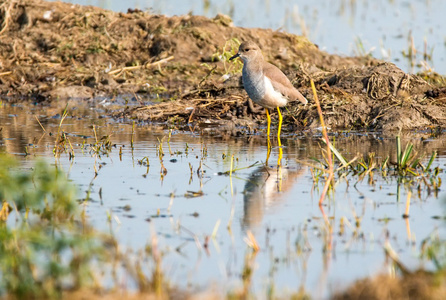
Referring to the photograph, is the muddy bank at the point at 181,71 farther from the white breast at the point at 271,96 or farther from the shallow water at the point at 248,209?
the shallow water at the point at 248,209

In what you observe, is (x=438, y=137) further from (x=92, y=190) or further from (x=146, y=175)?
(x=92, y=190)

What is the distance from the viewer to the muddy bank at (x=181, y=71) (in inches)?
456

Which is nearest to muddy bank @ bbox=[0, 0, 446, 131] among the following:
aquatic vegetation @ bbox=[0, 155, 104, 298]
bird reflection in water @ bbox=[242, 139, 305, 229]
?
bird reflection in water @ bbox=[242, 139, 305, 229]

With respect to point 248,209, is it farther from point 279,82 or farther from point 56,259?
point 279,82

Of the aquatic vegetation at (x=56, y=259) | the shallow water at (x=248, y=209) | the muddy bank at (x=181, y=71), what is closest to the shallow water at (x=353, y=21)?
the muddy bank at (x=181, y=71)

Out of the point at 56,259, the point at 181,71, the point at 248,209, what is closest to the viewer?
the point at 56,259

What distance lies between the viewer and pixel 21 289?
13.3ft

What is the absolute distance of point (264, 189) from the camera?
7.18m

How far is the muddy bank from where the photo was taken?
38.0 feet

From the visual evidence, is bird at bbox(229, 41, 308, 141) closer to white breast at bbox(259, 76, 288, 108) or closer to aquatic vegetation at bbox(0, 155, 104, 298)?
white breast at bbox(259, 76, 288, 108)

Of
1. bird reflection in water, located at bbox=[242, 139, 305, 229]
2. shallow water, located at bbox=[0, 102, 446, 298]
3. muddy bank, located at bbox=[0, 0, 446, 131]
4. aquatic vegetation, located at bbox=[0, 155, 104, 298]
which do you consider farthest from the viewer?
muddy bank, located at bbox=[0, 0, 446, 131]

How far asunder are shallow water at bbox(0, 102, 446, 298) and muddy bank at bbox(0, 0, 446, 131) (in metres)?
1.27

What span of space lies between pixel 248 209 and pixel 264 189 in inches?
32.0

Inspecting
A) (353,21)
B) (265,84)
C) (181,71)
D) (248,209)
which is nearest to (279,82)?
(265,84)
